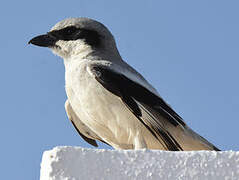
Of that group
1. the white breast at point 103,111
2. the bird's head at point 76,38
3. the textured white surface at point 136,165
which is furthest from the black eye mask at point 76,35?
the textured white surface at point 136,165

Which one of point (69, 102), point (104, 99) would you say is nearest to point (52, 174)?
point (104, 99)

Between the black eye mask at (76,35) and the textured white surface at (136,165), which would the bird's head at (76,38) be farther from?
the textured white surface at (136,165)

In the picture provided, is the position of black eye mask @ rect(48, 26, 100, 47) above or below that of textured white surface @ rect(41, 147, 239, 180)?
above

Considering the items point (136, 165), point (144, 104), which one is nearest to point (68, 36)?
point (144, 104)

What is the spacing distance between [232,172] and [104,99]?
2.62 m

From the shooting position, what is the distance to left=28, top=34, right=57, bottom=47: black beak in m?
6.02

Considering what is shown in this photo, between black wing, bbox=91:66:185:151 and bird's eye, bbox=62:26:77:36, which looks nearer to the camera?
black wing, bbox=91:66:185:151

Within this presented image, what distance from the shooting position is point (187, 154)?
2.66 metres

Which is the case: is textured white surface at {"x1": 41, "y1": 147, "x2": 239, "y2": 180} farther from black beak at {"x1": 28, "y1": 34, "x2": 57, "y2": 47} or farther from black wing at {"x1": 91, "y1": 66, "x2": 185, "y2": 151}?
black beak at {"x1": 28, "y1": 34, "x2": 57, "y2": 47}

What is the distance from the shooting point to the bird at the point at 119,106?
5.09 m

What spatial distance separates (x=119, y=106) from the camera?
5.14 m

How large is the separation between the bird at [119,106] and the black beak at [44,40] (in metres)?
0.19

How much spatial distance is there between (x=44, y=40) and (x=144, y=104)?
1.47 m

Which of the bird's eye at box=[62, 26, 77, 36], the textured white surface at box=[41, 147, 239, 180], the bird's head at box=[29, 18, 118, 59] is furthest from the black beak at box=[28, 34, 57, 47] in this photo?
the textured white surface at box=[41, 147, 239, 180]
